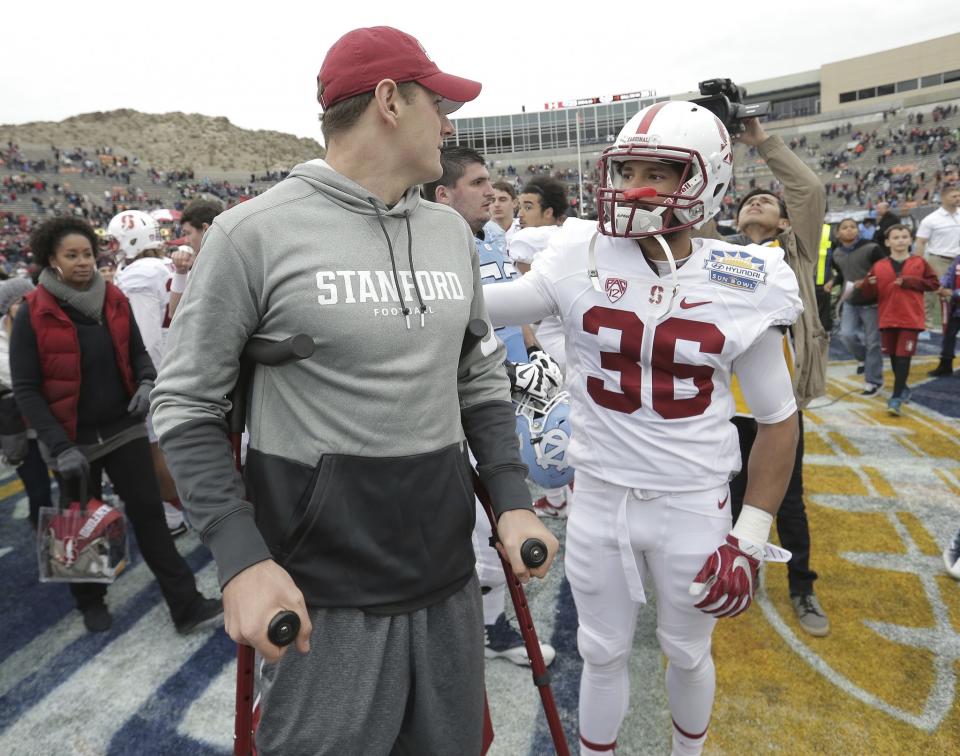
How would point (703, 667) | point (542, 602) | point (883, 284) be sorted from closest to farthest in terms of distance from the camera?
point (703, 667) < point (542, 602) < point (883, 284)

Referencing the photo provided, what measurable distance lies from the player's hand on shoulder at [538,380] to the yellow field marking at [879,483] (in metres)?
3.00

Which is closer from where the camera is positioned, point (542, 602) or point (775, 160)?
point (775, 160)

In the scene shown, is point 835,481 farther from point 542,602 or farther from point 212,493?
point 212,493

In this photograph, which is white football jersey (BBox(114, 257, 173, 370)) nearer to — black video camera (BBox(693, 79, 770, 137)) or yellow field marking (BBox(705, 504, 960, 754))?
black video camera (BBox(693, 79, 770, 137))

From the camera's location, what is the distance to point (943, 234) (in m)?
7.32

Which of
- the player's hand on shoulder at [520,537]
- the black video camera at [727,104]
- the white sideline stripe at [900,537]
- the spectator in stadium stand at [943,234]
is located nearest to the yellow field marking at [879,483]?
the white sideline stripe at [900,537]

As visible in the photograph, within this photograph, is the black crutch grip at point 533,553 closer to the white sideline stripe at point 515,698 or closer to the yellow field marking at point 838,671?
the white sideline stripe at point 515,698

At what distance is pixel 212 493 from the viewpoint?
1135mm

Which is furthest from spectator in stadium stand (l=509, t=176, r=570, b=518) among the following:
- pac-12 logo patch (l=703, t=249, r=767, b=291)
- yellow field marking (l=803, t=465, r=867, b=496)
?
yellow field marking (l=803, t=465, r=867, b=496)

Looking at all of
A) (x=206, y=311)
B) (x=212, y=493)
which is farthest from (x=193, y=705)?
(x=206, y=311)

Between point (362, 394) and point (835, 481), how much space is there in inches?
181

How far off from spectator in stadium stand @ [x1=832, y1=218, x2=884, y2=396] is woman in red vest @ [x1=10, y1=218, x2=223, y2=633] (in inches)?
231

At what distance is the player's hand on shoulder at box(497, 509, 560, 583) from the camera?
1356 mm

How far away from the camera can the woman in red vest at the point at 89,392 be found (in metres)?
3.01
